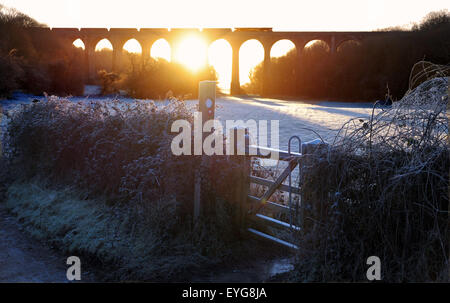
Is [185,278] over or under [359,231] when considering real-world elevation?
under

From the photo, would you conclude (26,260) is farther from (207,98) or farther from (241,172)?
(207,98)

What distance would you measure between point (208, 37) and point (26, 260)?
112 ft

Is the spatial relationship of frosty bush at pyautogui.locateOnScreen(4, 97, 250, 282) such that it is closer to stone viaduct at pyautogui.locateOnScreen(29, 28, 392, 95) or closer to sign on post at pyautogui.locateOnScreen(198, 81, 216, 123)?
sign on post at pyautogui.locateOnScreen(198, 81, 216, 123)

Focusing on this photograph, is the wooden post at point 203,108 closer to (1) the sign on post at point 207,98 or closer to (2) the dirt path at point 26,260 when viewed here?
(1) the sign on post at point 207,98

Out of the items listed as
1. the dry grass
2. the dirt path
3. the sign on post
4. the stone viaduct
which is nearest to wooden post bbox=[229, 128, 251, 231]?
the sign on post

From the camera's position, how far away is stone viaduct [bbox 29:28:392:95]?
112 ft

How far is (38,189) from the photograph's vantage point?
283 inches

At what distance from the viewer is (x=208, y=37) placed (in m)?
37.7

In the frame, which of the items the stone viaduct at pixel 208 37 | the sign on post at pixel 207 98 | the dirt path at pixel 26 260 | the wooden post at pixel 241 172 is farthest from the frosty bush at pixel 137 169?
the stone viaduct at pixel 208 37

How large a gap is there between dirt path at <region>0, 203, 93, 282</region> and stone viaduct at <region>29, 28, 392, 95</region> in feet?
97.7

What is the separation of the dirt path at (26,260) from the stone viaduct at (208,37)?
29766 mm
